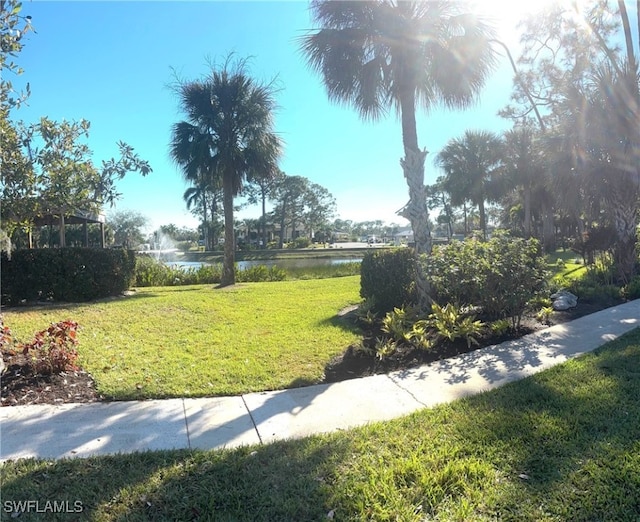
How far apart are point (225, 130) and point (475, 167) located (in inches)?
962

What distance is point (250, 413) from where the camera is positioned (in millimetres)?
3801

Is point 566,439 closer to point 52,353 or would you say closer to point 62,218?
point 52,353

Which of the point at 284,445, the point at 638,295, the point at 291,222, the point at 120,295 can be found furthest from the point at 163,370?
the point at 291,222

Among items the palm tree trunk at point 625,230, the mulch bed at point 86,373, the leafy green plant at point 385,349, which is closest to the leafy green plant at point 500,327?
the mulch bed at point 86,373

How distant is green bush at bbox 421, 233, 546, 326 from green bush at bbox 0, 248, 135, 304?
778cm

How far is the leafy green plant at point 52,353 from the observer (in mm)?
4523

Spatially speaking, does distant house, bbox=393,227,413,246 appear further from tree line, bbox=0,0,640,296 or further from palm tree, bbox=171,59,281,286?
palm tree, bbox=171,59,281,286

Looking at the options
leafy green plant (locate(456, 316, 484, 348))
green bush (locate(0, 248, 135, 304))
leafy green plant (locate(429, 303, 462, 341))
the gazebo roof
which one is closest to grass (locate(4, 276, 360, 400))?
green bush (locate(0, 248, 135, 304))

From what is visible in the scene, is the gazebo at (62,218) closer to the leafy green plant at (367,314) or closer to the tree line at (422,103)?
the tree line at (422,103)

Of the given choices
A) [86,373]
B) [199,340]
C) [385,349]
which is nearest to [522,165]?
[385,349]

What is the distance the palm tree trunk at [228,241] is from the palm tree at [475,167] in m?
22.8

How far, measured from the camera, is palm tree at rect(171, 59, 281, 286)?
14383 mm

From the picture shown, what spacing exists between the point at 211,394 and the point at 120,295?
25.4 feet

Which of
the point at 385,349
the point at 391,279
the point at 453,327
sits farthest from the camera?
the point at 391,279
